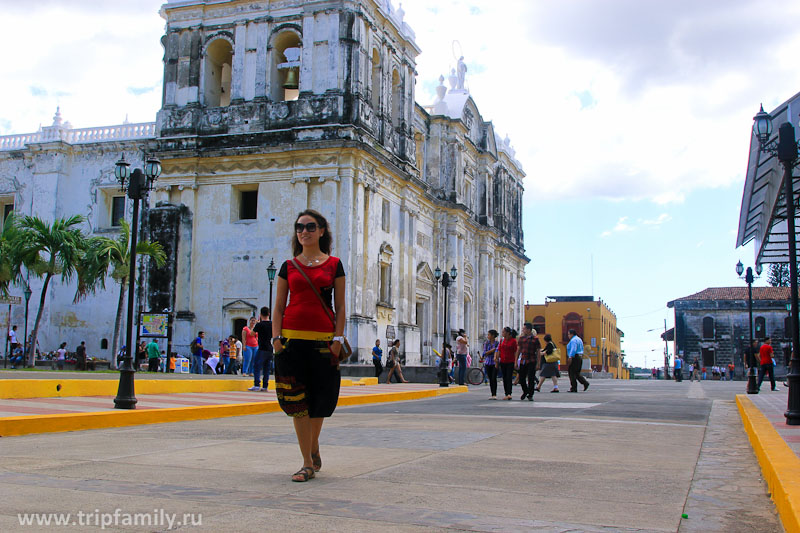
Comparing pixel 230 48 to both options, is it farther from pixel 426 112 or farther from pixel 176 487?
pixel 176 487

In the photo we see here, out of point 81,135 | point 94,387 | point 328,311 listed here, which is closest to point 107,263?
point 81,135

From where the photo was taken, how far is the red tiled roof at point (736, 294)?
6662 cm

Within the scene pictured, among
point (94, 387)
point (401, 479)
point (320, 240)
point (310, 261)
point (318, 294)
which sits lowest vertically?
point (401, 479)

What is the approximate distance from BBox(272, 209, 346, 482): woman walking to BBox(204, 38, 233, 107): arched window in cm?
3018

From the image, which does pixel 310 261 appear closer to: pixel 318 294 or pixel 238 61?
pixel 318 294

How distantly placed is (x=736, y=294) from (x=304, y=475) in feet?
228

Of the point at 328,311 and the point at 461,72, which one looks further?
the point at 461,72

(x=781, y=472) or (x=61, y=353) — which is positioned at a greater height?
(x=61, y=353)

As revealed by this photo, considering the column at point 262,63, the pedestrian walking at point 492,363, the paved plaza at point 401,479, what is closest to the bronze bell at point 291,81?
the column at point 262,63

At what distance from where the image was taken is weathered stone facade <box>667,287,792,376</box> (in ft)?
214

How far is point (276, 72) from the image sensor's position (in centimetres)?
3325

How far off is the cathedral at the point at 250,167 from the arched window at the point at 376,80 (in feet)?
0.20

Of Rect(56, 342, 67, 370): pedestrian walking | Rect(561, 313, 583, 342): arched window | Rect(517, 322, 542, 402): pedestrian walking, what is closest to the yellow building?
Rect(561, 313, 583, 342): arched window

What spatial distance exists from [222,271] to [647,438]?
86.1ft
